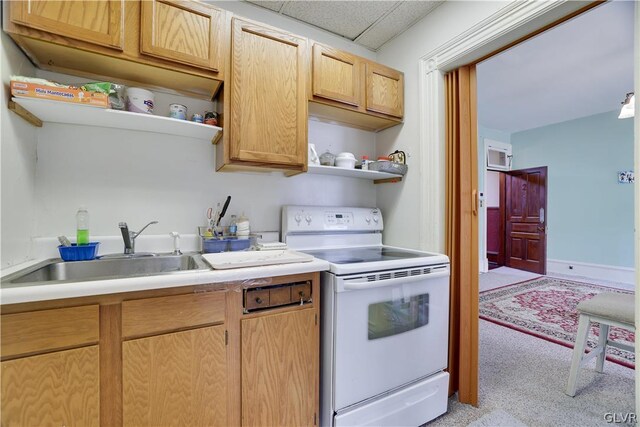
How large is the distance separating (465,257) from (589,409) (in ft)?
3.69

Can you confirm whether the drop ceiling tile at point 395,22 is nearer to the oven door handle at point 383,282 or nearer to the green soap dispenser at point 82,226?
the oven door handle at point 383,282

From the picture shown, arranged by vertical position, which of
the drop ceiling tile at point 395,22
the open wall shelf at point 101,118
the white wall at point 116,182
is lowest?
the white wall at point 116,182

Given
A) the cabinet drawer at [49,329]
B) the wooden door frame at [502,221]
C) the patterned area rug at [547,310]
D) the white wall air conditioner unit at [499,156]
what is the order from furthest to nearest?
the wooden door frame at [502,221], the white wall air conditioner unit at [499,156], the patterned area rug at [547,310], the cabinet drawer at [49,329]

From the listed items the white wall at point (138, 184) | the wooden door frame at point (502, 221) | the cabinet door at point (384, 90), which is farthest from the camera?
the wooden door frame at point (502, 221)

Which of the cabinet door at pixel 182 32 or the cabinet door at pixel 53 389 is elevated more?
the cabinet door at pixel 182 32

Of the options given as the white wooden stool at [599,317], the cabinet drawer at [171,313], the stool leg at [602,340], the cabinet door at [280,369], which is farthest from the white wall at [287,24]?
the stool leg at [602,340]

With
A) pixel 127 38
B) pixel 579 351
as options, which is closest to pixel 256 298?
pixel 127 38

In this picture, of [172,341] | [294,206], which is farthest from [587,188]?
[172,341]

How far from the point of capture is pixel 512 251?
541cm

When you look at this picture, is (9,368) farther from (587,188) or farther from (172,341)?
(587,188)

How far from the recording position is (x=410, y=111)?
196 cm

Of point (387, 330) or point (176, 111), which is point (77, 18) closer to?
point (176, 111)

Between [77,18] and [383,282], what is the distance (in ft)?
5.86

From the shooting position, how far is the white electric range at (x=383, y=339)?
1.29m
